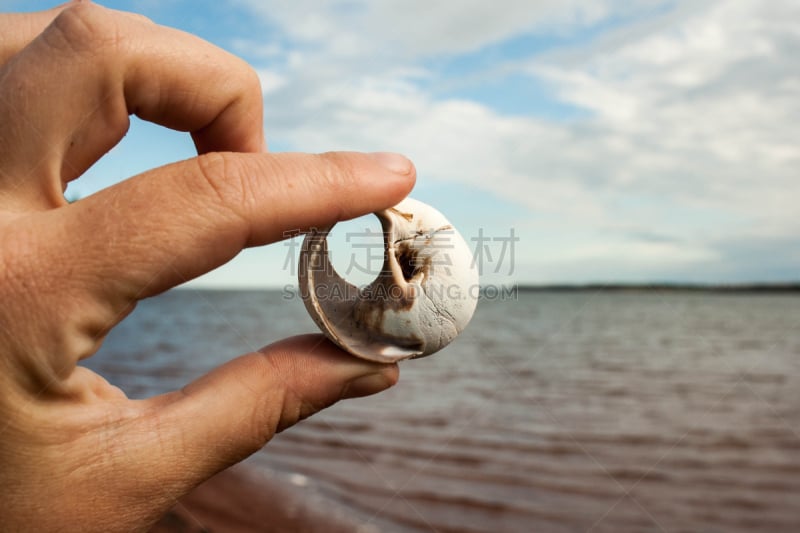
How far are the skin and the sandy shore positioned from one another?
2582 mm

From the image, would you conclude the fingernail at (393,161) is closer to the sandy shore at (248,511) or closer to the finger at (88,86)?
the finger at (88,86)

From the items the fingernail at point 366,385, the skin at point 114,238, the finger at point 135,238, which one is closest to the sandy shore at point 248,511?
the fingernail at point 366,385

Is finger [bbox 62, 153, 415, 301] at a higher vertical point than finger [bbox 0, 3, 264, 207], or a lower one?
lower

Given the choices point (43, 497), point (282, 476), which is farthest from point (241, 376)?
point (282, 476)

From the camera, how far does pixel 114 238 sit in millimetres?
1455

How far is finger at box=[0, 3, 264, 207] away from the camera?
5.17 ft

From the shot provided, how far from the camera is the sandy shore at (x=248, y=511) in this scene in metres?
4.18

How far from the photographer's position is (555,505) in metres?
4.84

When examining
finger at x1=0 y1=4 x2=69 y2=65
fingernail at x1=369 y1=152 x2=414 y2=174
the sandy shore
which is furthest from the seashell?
the sandy shore

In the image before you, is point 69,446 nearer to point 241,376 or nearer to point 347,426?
point 241,376

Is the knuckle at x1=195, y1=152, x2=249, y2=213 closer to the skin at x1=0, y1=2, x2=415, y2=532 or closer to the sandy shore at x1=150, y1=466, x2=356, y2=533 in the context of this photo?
the skin at x1=0, y1=2, x2=415, y2=532

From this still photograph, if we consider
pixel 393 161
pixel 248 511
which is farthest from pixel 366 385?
pixel 248 511

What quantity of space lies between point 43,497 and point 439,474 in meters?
4.20

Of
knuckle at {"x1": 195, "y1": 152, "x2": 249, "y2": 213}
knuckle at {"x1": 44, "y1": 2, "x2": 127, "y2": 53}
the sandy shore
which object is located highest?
knuckle at {"x1": 44, "y1": 2, "x2": 127, "y2": 53}
